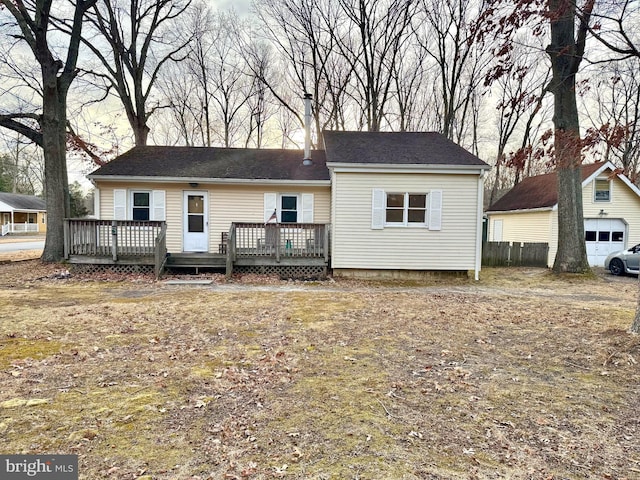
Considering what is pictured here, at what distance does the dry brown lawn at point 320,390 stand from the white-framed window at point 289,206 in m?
5.54

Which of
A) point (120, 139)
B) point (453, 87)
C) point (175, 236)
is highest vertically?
point (453, 87)

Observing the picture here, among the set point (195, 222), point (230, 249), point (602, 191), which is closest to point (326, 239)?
point (230, 249)

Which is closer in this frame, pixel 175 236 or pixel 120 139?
pixel 175 236

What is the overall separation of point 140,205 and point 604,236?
19.0 m

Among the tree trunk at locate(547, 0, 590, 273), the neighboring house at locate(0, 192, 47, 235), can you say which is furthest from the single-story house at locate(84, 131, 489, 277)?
the neighboring house at locate(0, 192, 47, 235)

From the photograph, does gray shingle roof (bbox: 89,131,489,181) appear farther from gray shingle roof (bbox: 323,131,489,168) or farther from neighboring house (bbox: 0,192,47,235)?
neighboring house (bbox: 0,192,47,235)

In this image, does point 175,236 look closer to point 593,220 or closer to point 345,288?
point 345,288

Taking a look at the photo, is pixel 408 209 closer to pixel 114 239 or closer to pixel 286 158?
pixel 286 158

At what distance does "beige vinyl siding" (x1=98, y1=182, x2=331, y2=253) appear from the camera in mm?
11938

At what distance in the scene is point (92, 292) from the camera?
8.35 meters

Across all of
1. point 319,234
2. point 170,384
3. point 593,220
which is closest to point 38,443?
point 170,384

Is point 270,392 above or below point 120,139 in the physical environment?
below

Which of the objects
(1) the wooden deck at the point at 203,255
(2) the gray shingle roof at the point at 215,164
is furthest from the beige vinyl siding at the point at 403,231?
(2) the gray shingle roof at the point at 215,164

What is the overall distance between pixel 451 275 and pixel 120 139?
19.5 m
